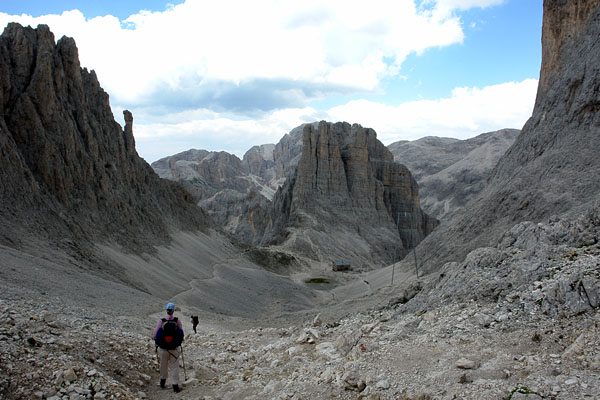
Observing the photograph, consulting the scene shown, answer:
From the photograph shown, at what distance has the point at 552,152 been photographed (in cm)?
3534

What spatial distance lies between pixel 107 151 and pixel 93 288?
3050 cm

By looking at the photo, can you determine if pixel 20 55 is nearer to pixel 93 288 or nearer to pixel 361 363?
pixel 93 288

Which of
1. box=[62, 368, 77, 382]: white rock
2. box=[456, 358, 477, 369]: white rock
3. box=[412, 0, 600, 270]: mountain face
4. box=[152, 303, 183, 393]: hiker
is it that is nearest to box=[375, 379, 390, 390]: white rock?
box=[456, 358, 477, 369]: white rock

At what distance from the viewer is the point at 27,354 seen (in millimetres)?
8250

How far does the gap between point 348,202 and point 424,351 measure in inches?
3339

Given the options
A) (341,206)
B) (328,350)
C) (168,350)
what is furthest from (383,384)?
(341,206)

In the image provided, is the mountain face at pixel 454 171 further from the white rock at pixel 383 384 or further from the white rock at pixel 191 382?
the white rock at pixel 383 384

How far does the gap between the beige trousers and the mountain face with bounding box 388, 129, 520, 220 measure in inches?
5047

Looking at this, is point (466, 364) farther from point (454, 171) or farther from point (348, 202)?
point (454, 171)

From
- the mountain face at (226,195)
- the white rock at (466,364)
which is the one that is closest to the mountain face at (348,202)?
the mountain face at (226,195)

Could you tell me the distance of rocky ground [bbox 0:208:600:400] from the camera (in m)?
6.96

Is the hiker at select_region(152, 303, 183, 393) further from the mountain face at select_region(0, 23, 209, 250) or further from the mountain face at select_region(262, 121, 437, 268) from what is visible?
the mountain face at select_region(262, 121, 437, 268)

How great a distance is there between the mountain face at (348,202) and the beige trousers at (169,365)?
66799 millimetres

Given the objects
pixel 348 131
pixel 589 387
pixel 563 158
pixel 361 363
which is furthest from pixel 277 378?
pixel 348 131
